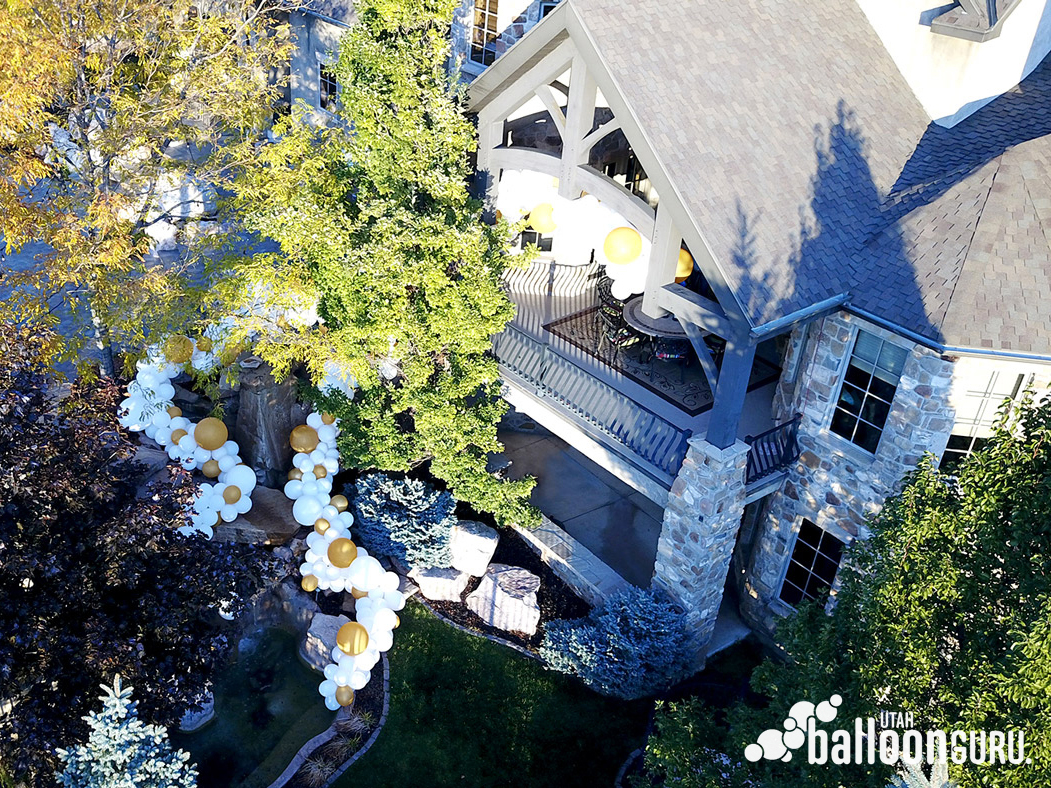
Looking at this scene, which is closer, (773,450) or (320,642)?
(773,450)

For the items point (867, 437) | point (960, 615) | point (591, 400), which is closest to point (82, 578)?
point (591, 400)

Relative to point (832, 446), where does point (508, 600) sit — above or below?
below

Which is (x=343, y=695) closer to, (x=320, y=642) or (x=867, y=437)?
(x=320, y=642)

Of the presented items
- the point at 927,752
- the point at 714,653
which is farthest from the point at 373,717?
the point at 927,752

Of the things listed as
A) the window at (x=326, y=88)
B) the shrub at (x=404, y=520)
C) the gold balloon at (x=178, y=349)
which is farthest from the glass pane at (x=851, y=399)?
the window at (x=326, y=88)

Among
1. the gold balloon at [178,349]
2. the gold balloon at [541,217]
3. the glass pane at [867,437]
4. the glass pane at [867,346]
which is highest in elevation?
the gold balloon at [541,217]

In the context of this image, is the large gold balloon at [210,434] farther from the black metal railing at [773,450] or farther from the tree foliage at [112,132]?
the black metal railing at [773,450]

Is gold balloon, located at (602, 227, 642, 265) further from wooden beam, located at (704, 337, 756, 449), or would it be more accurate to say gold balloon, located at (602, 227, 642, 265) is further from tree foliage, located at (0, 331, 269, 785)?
tree foliage, located at (0, 331, 269, 785)
